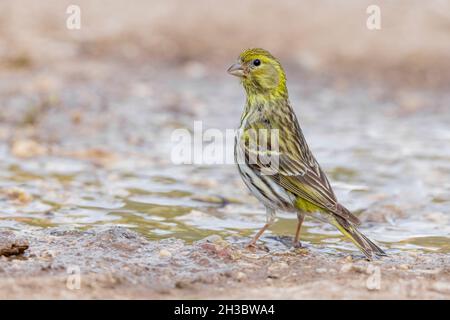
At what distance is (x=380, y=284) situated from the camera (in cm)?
523

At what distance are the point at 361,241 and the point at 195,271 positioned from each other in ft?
3.81

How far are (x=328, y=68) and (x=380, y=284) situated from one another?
731cm

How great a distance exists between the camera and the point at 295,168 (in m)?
6.33

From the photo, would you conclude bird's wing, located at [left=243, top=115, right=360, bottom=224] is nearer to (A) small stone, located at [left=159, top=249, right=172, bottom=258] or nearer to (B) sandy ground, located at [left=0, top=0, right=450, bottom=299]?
(B) sandy ground, located at [left=0, top=0, right=450, bottom=299]

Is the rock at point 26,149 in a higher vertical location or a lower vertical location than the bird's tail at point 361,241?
higher

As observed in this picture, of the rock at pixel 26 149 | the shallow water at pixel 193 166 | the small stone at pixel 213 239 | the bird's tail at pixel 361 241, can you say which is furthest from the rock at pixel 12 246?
the rock at pixel 26 149

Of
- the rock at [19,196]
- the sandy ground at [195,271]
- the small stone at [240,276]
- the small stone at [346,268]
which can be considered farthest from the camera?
the rock at [19,196]

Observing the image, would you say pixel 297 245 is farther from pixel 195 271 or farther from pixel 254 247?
pixel 195 271

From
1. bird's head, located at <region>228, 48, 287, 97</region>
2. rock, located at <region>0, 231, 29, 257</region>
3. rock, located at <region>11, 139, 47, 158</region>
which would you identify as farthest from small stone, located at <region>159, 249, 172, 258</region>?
rock, located at <region>11, 139, 47, 158</region>

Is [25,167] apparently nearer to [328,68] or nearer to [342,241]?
[342,241]

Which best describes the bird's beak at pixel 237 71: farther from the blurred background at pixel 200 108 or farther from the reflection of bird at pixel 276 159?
the blurred background at pixel 200 108

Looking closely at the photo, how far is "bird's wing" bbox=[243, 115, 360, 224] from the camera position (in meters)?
6.11

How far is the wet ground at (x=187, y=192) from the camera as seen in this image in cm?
529

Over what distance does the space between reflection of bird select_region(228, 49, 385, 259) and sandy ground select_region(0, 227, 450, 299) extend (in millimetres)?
271
